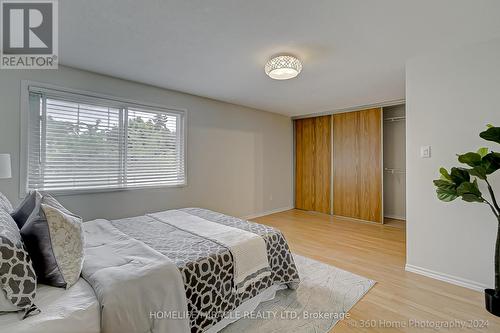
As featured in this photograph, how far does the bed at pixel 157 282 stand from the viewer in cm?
111

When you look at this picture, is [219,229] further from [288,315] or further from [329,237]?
[329,237]

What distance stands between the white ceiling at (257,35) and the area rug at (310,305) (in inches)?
94.1

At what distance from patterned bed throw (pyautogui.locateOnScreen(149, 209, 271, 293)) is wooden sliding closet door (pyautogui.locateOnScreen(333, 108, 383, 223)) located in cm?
357

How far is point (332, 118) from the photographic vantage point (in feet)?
17.3

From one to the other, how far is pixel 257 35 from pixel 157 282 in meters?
2.12

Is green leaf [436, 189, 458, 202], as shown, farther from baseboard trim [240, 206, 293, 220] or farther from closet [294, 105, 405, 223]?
baseboard trim [240, 206, 293, 220]

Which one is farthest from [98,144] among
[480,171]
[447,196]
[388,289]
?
[480,171]

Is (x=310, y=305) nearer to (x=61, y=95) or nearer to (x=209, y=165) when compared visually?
(x=209, y=165)

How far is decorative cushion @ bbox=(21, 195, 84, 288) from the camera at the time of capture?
1205 mm

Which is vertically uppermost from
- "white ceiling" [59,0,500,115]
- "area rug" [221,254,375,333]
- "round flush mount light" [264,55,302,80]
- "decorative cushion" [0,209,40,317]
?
"white ceiling" [59,0,500,115]

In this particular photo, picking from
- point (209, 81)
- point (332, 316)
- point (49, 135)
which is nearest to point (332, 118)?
point (209, 81)

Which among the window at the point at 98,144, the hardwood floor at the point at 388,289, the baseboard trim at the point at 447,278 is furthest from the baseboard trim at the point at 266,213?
the baseboard trim at the point at 447,278

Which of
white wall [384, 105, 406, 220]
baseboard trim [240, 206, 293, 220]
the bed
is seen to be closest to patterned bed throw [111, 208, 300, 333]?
the bed

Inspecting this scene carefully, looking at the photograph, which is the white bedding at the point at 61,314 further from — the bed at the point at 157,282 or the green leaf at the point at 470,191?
the green leaf at the point at 470,191
